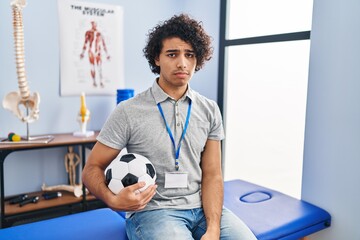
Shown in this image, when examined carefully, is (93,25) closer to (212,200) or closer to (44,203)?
(44,203)

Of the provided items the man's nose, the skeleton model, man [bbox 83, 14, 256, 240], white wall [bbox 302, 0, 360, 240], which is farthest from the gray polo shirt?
the skeleton model

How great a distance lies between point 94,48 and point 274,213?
188cm

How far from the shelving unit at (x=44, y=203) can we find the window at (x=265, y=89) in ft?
3.97

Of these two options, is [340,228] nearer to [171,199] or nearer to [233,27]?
[171,199]

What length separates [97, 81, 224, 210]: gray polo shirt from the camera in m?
1.23

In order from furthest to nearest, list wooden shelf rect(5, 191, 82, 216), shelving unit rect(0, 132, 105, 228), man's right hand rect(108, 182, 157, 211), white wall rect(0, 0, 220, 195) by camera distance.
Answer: white wall rect(0, 0, 220, 195), wooden shelf rect(5, 191, 82, 216), shelving unit rect(0, 132, 105, 228), man's right hand rect(108, 182, 157, 211)

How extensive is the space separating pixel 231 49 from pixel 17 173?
6.51 ft

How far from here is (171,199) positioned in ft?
4.06

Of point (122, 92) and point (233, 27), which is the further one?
point (233, 27)

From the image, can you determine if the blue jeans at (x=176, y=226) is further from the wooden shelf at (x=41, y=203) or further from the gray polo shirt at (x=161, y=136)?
the wooden shelf at (x=41, y=203)

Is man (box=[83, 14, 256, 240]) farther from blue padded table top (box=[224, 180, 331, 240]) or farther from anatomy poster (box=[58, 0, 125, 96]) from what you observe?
anatomy poster (box=[58, 0, 125, 96])

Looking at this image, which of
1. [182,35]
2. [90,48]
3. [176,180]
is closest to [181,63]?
[182,35]

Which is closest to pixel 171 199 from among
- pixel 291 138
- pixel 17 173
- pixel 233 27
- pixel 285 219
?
pixel 285 219

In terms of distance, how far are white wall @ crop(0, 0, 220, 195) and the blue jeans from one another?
1503mm
